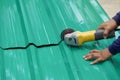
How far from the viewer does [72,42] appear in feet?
4.70

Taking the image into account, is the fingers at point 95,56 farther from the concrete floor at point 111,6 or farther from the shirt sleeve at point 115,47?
the concrete floor at point 111,6

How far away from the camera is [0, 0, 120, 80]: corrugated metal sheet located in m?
1.28

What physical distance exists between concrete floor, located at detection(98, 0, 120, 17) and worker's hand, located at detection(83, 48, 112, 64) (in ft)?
2.86

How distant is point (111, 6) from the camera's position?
89.7 inches

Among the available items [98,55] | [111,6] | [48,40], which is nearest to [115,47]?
[98,55]

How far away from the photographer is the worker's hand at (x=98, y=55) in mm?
1332

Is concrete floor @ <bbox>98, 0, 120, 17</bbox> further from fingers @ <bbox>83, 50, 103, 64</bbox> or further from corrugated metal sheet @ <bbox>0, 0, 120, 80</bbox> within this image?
fingers @ <bbox>83, 50, 103, 64</bbox>

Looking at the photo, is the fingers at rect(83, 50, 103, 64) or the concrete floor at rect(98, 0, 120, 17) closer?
the fingers at rect(83, 50, 103, 64)

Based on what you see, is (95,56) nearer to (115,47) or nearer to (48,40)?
(115,47)

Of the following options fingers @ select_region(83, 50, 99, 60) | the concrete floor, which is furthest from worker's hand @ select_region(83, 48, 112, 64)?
the concrete floor

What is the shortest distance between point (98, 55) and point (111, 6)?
41.3 inches

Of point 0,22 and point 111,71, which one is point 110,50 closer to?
point 111,71

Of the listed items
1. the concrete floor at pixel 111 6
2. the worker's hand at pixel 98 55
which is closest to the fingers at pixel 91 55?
the worker's hand at pixel 98 55

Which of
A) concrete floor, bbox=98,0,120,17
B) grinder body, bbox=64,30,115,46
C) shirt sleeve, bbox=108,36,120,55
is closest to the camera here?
shirt sleeve, bbox=108,36,120,55
